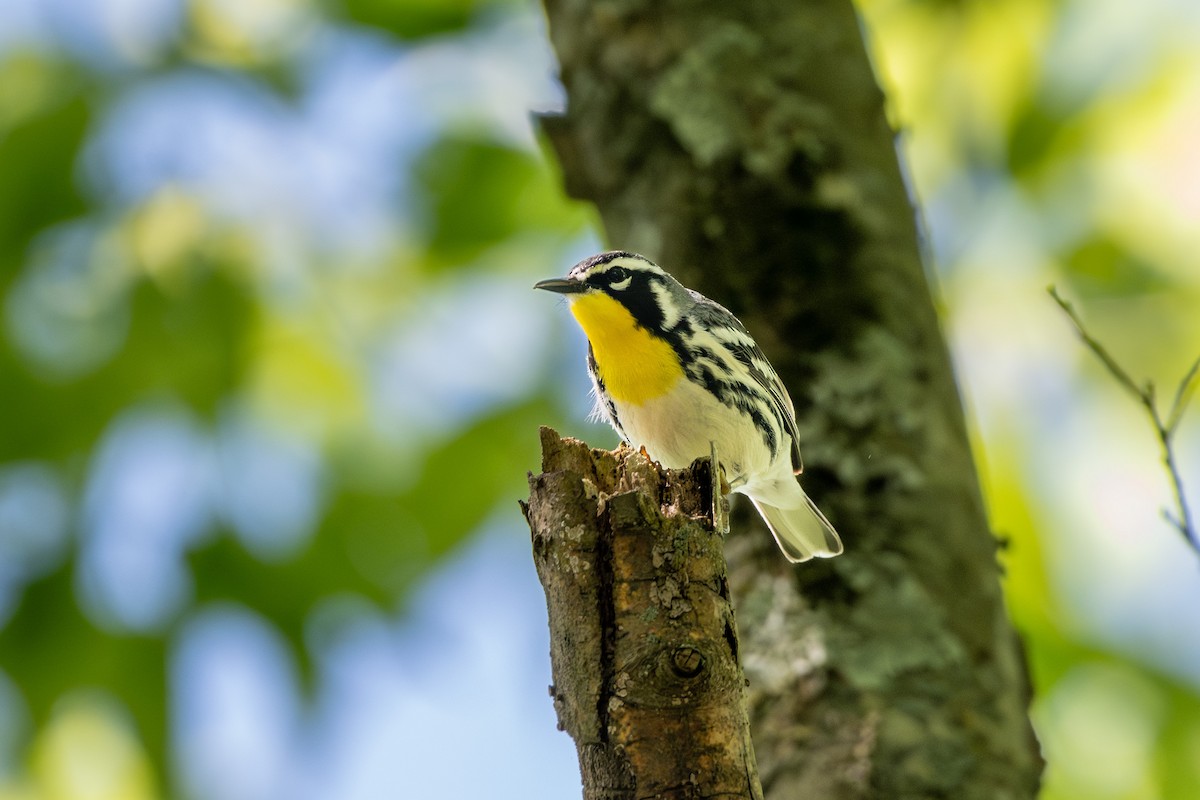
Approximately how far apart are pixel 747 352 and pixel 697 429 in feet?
0.95

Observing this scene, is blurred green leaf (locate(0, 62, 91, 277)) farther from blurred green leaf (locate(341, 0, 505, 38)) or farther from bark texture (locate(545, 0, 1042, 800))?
bark texture (locate(545, 0, 1042, 800))

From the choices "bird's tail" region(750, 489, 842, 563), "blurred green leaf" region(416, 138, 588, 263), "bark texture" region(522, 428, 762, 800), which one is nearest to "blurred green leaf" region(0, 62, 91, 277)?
"blurred green leaf" region(416, 138, 588, 263)

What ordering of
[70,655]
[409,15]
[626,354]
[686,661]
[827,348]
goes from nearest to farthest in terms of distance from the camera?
[686,661], [827,348], [626,354], [70,655], [409,15]

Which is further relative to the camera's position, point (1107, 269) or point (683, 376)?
point (1107, 269)

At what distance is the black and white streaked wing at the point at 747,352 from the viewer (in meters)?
3.78

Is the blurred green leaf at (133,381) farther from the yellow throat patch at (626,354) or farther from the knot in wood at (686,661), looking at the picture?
the knot in wood at (686,661)

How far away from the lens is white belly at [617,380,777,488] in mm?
3809

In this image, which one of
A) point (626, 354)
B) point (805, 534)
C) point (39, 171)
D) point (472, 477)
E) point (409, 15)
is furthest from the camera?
point (409, 15)

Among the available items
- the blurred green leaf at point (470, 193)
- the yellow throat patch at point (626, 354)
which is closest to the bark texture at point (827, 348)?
the yellow throat patch at point (626, 354)

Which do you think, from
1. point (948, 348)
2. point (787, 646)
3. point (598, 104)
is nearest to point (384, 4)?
point (598, 104)

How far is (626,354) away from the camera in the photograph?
3.87 meters

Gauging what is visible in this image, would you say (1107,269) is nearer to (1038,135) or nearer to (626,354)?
(1038,135)

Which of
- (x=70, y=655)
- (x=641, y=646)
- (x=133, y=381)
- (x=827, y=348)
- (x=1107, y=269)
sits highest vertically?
(x=641, y=646)

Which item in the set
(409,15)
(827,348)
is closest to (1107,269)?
(827,348)
